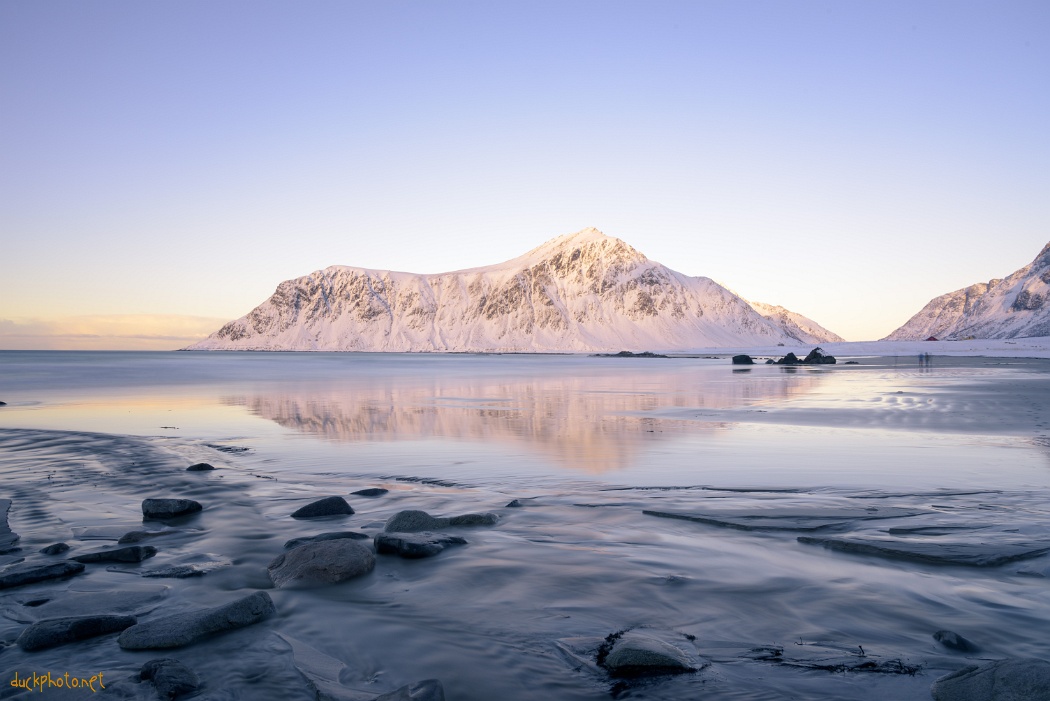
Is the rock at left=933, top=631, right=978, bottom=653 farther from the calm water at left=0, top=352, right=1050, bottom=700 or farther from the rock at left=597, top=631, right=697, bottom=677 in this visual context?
the rock at left=597, top=631, right=697, bottom=677

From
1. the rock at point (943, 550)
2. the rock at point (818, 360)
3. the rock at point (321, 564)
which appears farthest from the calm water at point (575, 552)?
the rock at point (818, 360)

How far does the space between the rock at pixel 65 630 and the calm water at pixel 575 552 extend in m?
0.11

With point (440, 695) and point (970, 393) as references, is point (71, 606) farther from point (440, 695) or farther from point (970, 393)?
point (970, 393)

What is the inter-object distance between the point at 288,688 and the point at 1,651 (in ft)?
6.36

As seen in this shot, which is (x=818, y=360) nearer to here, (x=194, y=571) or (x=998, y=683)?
(x=194, y=571)

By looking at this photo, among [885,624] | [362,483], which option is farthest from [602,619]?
[362,483]

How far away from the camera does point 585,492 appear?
9609mm

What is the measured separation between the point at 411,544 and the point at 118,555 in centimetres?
264

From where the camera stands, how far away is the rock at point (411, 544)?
6.60 metres

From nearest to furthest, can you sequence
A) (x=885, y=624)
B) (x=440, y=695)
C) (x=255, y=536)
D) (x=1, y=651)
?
(x=440, y=695), (x=1, y=651), (x=885, y=624), (x=255, y=536)

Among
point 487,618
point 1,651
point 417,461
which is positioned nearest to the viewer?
point 1,651

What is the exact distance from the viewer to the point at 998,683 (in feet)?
12.0

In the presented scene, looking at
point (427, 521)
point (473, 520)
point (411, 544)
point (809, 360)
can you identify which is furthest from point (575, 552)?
point (809, 360)

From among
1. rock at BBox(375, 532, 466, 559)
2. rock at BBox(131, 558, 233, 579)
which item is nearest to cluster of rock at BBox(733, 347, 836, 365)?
rock at BBox(375, 532, 466, 559)
